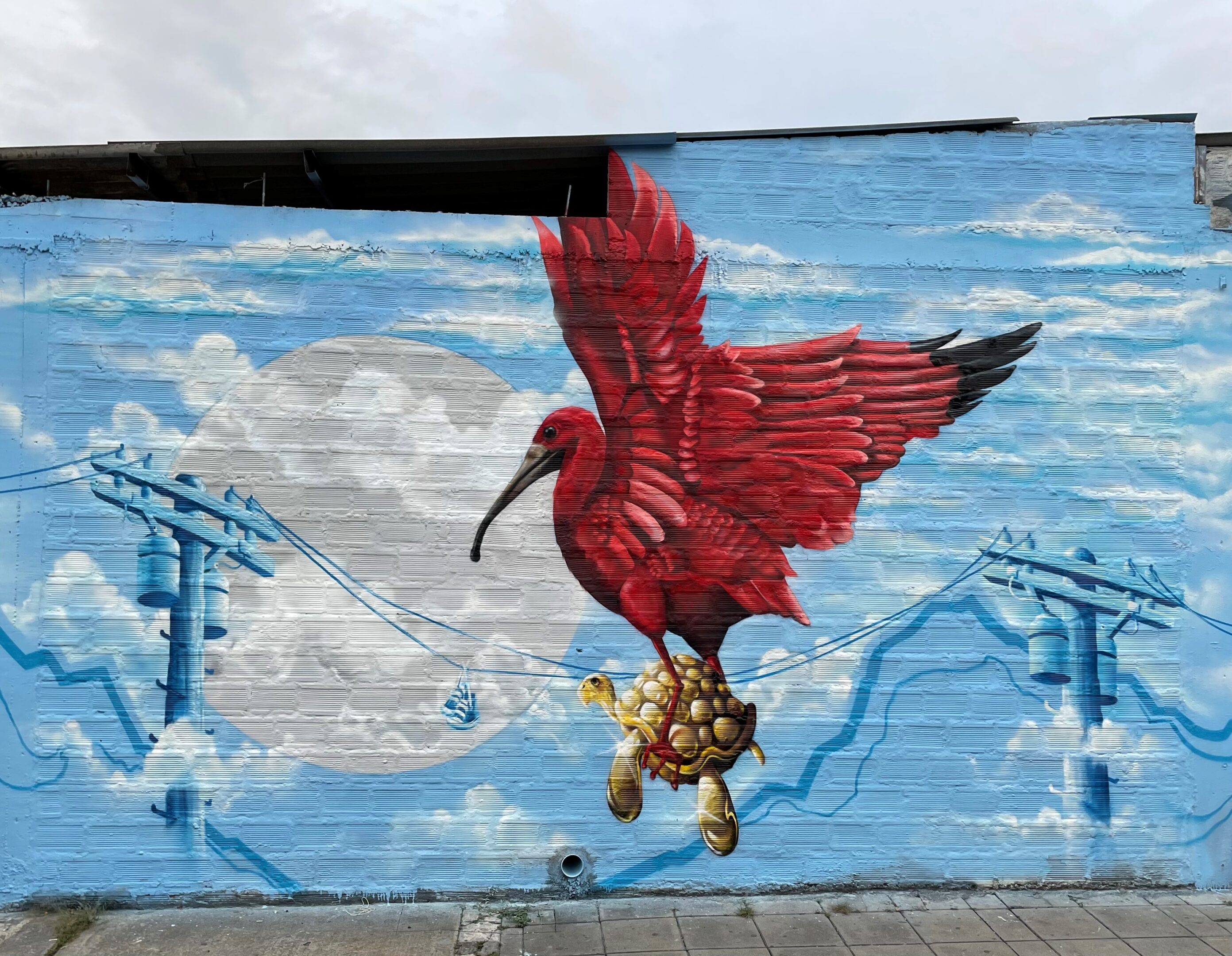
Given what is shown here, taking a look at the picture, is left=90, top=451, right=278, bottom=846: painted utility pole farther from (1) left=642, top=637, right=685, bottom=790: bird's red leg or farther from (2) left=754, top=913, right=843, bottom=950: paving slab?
(2) left=754, top=913, right=843, bottom=950: paving slab

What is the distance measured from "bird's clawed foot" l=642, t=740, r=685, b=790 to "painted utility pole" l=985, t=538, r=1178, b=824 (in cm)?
231

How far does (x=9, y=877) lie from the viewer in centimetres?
482

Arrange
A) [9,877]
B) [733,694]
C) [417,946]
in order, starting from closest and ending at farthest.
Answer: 1. [417,946]
2. [9,877]
3. [733,694]

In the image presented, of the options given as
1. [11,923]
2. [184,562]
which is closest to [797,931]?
[184,562]

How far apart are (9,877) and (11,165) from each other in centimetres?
435

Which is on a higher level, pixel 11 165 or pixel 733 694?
pixel 11 165

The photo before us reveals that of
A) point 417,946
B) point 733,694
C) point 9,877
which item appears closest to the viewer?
point 417,946

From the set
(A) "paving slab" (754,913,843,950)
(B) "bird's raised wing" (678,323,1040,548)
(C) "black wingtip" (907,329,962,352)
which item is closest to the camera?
(A) "paving slab" (754,913,843,950)

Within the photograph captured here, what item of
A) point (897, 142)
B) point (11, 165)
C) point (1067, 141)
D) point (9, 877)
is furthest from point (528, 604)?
point (1067, 141)

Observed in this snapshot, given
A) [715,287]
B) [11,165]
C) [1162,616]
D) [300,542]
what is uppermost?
[11,165]

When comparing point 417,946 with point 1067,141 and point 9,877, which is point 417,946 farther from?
point 1067,141

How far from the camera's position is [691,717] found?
5121mm

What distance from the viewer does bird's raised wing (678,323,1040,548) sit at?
521cm

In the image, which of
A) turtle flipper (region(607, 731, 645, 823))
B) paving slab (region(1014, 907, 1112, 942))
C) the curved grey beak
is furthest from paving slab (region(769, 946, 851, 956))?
the curved grey beak
